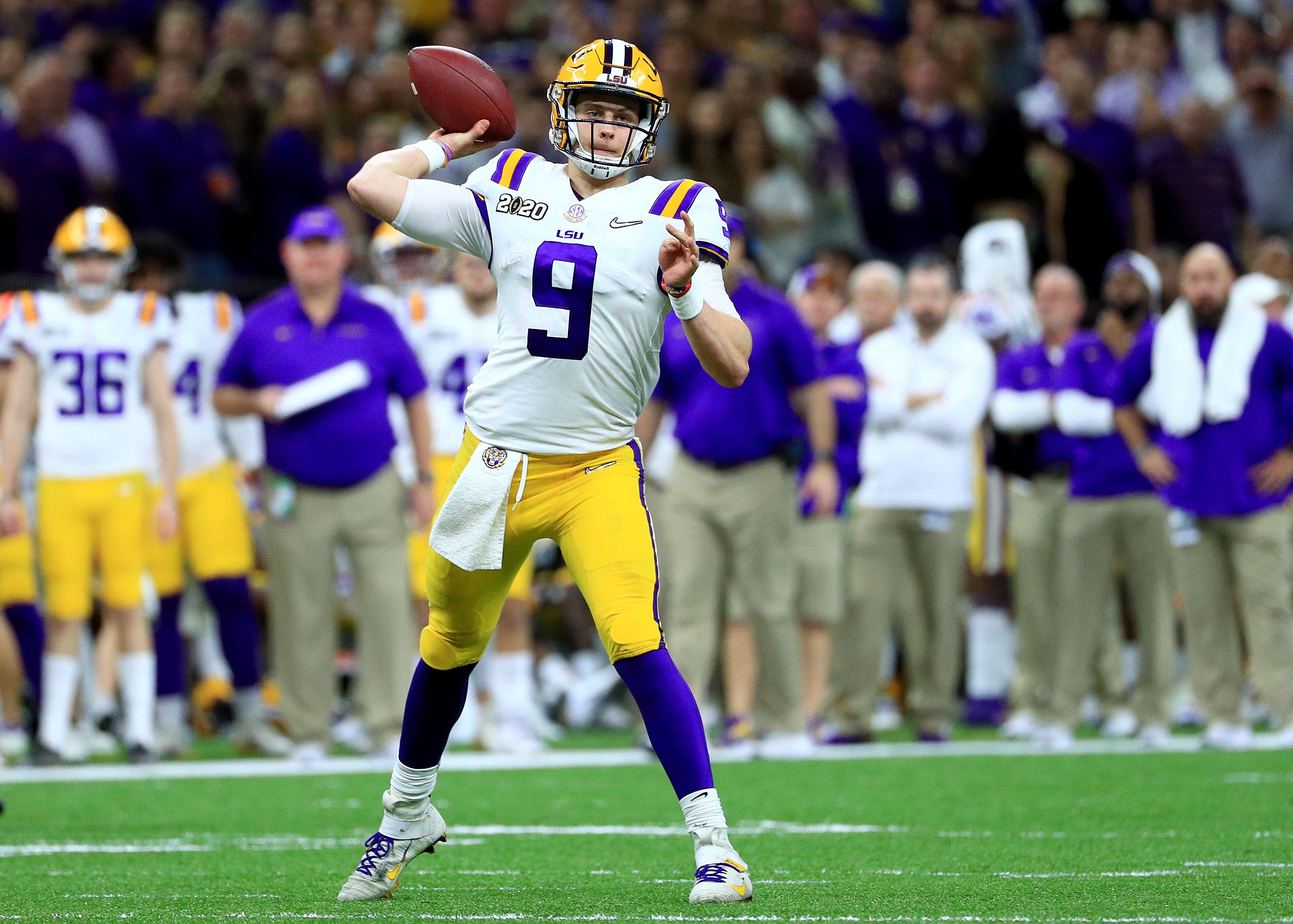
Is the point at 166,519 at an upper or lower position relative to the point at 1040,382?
lower

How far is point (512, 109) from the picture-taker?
207 inches

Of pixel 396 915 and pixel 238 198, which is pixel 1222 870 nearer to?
pixel 396 915

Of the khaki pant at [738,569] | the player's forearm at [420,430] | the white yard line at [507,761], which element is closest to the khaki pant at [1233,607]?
the white yard line at [507,761]

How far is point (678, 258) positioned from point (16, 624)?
18.5 feet

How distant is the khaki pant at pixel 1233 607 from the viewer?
9.01 meters

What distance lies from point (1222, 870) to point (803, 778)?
2961mm

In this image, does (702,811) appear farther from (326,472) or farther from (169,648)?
(169,648)

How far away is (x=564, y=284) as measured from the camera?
15.9 ft

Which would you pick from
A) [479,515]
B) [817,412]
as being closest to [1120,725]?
[817,412]

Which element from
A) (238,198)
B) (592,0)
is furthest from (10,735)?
(592,0)

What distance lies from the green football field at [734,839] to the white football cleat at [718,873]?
0.04 meters

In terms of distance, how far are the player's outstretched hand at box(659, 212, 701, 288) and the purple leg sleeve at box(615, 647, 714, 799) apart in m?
0.89

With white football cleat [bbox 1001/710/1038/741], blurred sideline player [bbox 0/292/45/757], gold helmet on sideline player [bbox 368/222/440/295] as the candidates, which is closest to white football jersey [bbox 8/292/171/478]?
blurred sideline player [bbox 0/292/45/757]

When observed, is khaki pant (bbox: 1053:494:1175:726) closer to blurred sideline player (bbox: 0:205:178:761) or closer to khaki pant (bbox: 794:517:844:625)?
khaki pant (bbox: 794:517:844:625)
